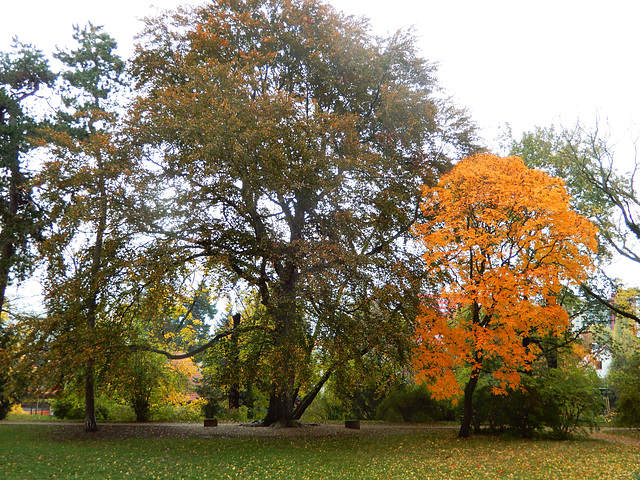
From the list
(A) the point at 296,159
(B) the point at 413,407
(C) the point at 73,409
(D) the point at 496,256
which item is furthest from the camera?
(B) the point at 413,407

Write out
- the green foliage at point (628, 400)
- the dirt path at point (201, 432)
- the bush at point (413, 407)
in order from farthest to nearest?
1. the bush at point (413, 407)
2. the green foliage at point (628, 400)
3. the dirt path at point (201, 432)

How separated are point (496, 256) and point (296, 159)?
6.41 metres

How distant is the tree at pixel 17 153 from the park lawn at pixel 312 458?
609cm

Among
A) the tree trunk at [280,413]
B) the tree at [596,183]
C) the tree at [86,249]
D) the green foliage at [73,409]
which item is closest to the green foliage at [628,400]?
the tree at [596,183]

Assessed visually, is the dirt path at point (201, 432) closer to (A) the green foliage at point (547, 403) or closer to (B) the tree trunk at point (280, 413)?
(B) the tree trunk at point (280, 413)

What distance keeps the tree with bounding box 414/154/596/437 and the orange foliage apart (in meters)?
0.03

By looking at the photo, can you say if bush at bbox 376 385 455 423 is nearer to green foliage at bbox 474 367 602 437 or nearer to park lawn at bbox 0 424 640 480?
green foliage at bbox 474 367 602 437

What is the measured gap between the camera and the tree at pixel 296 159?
11938mm

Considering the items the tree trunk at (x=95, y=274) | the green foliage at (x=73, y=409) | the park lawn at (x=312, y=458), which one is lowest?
the green foliage at (x=73, y=409)

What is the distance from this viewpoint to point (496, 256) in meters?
13.4

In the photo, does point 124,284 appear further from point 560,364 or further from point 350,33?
point 560,364

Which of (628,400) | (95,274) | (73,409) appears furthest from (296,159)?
(73,409)

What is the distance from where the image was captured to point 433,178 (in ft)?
47.8

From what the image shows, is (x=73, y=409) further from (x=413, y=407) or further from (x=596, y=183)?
(x=596, y=183)
